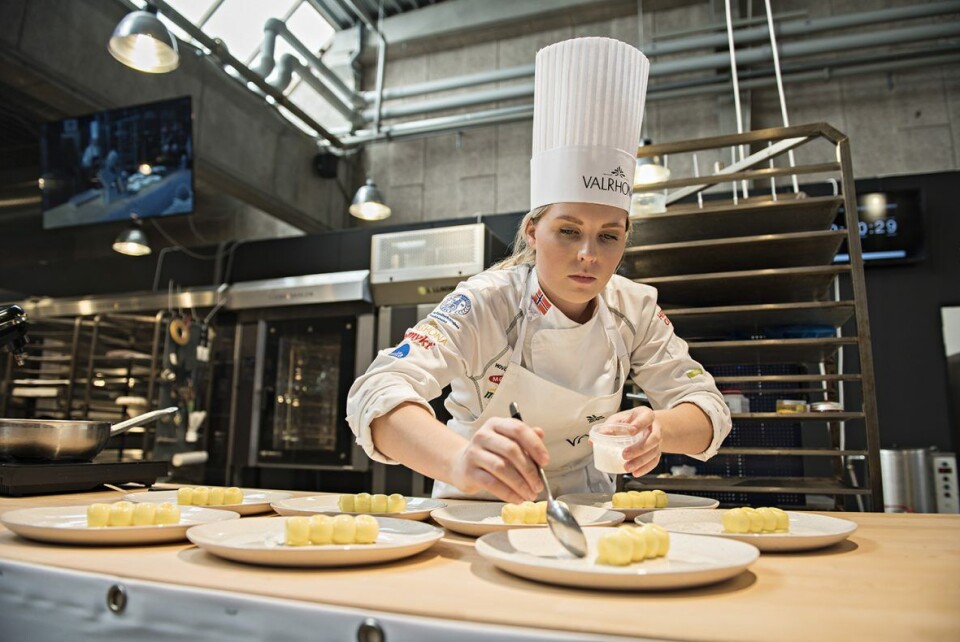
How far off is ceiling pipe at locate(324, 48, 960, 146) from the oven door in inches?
79.4

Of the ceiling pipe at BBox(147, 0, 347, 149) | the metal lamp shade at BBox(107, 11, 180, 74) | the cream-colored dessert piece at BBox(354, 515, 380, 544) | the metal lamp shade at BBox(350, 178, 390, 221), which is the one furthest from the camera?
the metal lamp shade at BBox(350, 178, 390, 221)

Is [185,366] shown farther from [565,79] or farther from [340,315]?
[565,79]

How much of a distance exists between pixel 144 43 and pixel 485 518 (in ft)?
9.70

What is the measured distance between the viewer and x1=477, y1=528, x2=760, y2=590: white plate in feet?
2.02

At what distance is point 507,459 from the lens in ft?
2.83

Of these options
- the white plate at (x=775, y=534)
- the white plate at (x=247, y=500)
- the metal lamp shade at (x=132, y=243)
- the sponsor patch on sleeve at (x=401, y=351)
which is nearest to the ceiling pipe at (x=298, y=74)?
the metal lamp shade at (x=132, y=243)

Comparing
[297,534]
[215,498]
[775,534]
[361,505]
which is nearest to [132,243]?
[215,498]

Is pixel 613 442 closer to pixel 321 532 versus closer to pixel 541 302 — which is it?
pixel 321 532

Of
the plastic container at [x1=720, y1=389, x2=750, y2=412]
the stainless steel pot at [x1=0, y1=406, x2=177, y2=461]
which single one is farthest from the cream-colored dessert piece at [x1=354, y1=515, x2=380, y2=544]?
the plastic container at [x1=720, y1=389, x2=750, y2=412]

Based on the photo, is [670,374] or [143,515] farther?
[670,374]

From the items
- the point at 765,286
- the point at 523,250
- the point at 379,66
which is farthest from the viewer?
the point at 379,66

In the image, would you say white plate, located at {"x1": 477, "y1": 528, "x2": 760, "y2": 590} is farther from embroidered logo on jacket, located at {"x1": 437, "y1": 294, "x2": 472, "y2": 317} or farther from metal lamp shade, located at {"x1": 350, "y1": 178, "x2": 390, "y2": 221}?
metal lamp shade, located at {"x1": 350, "y1": 178, "x2": 390, "y2": 221}

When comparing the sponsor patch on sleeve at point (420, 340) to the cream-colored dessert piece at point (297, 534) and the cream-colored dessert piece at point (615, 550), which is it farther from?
the cream-colored dessert piece at point (615, 550)

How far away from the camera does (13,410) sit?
17.1 ft
